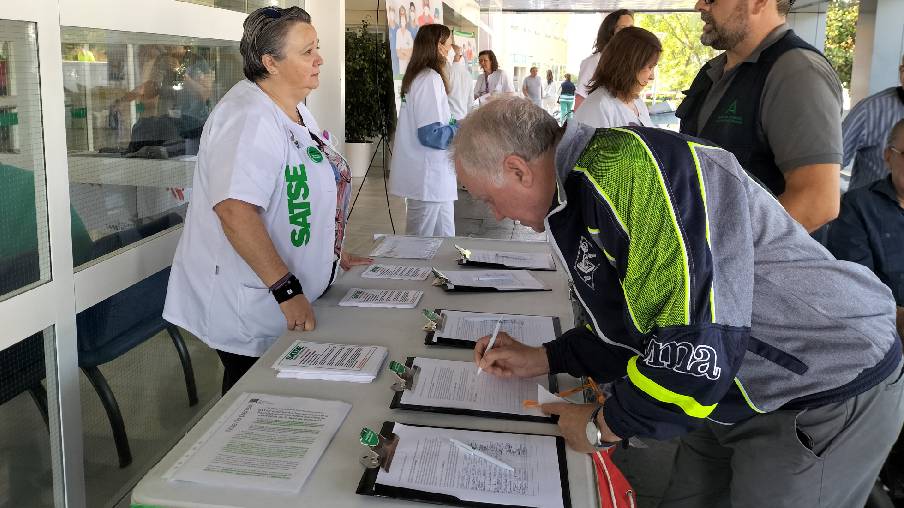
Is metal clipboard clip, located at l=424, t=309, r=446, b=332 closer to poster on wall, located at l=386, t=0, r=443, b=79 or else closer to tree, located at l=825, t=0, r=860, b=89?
poster on wall, located at l=386, t=0, r=443, b=79

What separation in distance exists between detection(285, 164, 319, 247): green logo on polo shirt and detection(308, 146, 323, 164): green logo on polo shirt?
0.05 m

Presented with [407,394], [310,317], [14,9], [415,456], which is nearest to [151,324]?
[310,317]

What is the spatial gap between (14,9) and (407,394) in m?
1.11

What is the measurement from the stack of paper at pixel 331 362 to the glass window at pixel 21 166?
616mm

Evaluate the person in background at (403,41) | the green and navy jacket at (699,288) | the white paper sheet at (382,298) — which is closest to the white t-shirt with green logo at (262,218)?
the white paper sheet at (382,298)

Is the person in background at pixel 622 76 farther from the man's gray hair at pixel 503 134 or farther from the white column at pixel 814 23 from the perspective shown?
the white column at pixel 814 23

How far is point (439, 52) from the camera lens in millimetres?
3639

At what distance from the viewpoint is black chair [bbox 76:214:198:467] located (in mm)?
1903

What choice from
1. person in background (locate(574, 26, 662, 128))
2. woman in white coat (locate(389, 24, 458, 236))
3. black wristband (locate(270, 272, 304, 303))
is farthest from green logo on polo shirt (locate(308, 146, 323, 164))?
woman in white coat (locate(389, 24, 458, 236))

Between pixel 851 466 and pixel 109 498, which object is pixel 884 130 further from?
pixel 109 498

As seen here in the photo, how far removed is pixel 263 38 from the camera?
178 centimetres

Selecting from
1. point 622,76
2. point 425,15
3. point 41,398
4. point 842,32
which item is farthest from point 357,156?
point 41,398

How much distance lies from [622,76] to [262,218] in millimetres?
1860

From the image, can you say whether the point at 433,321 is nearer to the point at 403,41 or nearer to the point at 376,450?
the point at 376,450
